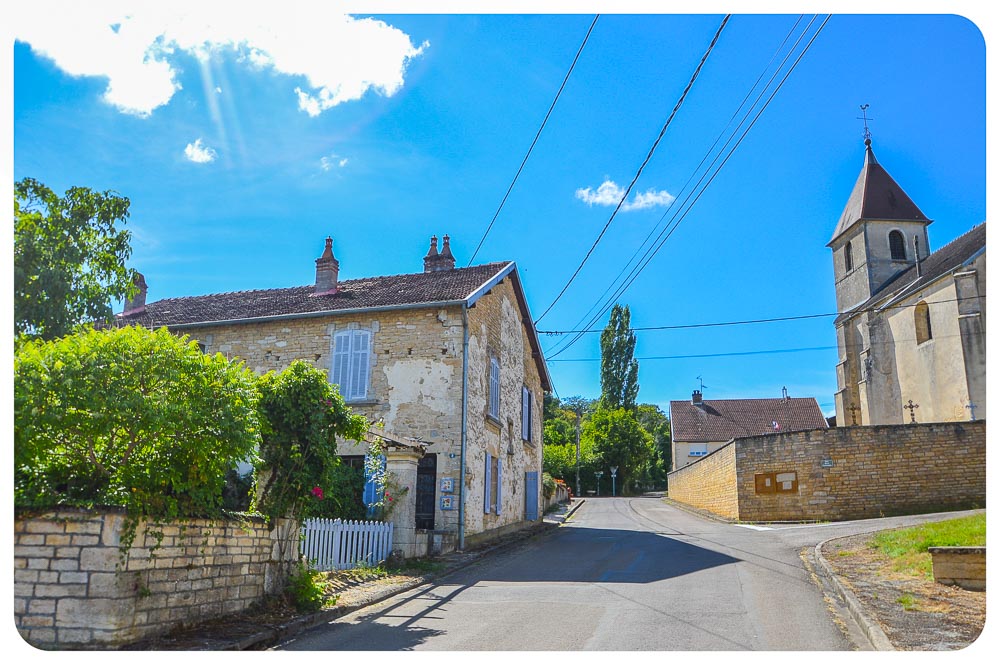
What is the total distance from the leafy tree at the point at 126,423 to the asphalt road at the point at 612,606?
1.68 meters

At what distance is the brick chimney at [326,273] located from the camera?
56.7 ft

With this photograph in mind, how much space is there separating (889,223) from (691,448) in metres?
20.9

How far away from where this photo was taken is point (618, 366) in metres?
54.0

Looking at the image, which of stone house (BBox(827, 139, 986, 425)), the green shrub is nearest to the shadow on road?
the green shrub

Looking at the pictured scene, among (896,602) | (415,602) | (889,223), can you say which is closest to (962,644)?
(896,602)

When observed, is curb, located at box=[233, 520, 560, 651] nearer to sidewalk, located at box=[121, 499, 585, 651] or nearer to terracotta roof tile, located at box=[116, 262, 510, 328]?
sidewalk, located at box=[121, 499, 585, 651]

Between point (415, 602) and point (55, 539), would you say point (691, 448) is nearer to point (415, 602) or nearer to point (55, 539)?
point (415, 602)

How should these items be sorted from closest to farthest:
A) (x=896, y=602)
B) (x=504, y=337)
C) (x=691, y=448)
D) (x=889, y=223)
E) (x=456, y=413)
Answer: (x=896, y=602) → (x=456, y=413) → (x=504, y=337) → (x=889, y=223) → (x=691, y=448)

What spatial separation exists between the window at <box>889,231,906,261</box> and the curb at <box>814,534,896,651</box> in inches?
1114

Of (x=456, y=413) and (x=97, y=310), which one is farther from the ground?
(x=97, y=310)

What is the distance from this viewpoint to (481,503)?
15367 mm

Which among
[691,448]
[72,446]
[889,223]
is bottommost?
[691,448]

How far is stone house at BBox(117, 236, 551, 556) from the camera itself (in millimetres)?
14070

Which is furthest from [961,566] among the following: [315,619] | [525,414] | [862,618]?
[525,414]
